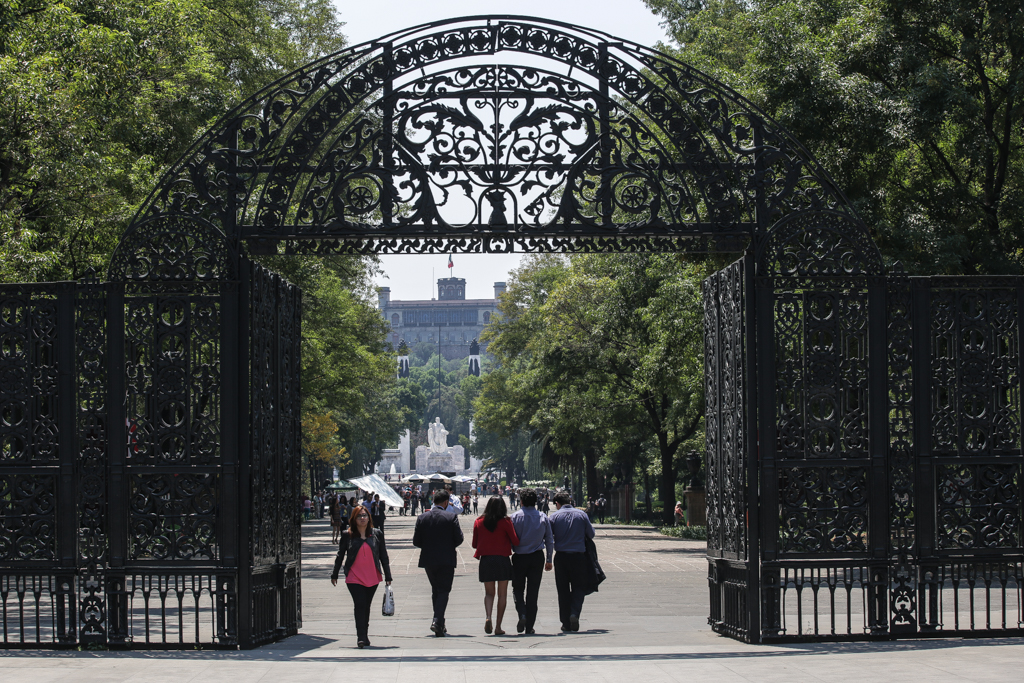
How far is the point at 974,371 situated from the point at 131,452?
8.18m

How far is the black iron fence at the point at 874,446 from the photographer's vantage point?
37.9ft

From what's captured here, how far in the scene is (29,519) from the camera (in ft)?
37.9

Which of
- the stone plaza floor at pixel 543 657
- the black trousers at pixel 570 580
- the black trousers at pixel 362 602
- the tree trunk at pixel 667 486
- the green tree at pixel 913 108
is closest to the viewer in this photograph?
the stone plaza floor at pixel 543 657

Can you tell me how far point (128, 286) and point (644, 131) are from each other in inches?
206

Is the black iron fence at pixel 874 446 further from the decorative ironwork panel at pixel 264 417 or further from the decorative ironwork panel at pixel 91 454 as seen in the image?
the decorative ironwork panel at pixel 91 454

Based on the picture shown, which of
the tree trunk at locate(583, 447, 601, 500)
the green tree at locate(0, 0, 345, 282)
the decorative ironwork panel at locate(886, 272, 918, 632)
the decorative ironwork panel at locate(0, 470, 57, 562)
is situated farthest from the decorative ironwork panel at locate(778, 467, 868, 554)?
the tree trunk at locate(583, 447, 601, 500)

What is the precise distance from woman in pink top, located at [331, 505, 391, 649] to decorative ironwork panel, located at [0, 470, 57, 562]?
8.96 feet

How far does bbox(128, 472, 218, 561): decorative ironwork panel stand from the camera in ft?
37.6

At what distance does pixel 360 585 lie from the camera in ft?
39.8

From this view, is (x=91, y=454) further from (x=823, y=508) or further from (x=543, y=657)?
(x=823, y=508)

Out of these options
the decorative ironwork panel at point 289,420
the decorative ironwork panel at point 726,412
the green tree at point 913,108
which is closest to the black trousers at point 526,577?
the decorative ironwork panel at point 726,412

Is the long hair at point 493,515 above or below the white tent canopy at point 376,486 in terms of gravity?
above

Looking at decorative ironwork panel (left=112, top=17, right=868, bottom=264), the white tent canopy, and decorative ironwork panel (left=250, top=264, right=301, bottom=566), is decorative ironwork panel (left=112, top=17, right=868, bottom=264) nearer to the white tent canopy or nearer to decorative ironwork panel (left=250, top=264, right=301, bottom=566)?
decorative ironwork panel (left=250, top=264, right=301, bottom=566)

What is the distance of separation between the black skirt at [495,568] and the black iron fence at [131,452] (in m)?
2.45
